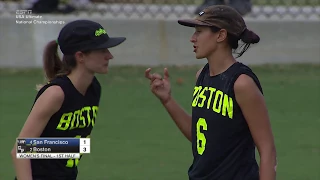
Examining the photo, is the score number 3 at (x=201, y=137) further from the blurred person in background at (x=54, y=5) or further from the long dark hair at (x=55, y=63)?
the blurred person in background at (x=54, y=5)

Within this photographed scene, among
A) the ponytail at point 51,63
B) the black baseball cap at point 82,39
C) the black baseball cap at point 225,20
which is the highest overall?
the black baseball cap at point 225,20

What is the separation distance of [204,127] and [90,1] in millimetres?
7814

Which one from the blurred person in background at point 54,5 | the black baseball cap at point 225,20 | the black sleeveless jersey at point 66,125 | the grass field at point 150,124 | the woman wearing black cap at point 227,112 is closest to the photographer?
the woman wearing black cap at point 227,112

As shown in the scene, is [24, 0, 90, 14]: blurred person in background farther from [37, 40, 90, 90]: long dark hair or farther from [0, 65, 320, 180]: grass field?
[37, 40, 90, 90]: long dark hair

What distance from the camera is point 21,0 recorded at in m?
11.9

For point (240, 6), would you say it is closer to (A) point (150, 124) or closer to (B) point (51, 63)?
(A) point (150, 124)

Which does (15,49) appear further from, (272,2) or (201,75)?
(201,75)

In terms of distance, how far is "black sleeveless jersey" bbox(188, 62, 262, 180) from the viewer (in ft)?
14.0

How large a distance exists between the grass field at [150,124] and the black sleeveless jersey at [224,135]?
100 inches

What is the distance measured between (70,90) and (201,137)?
2.73 ft

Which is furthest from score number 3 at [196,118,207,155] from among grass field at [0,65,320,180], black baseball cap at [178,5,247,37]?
grass field at [0,65,320,180]

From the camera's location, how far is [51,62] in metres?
4.95

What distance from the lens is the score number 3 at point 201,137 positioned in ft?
14.4
